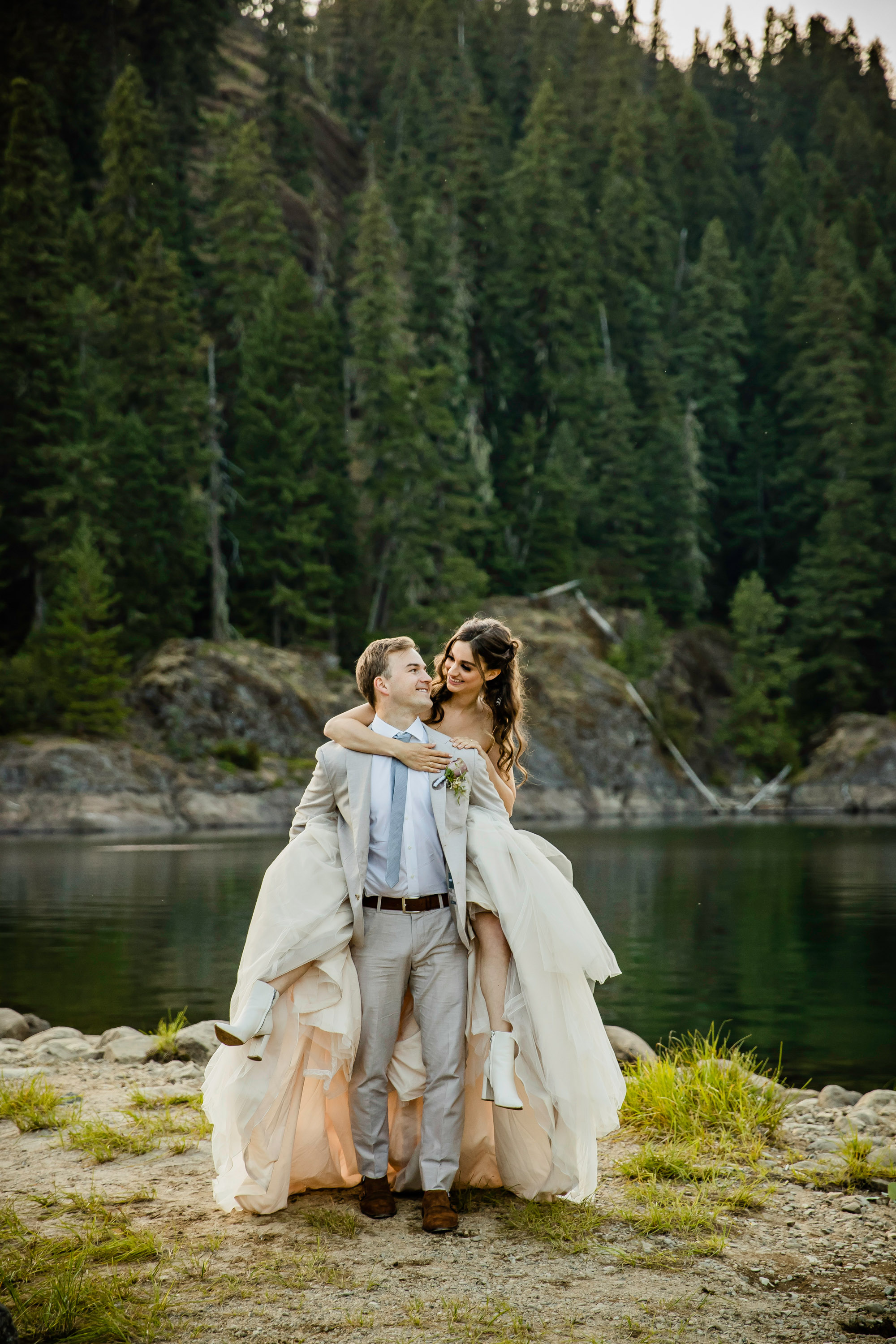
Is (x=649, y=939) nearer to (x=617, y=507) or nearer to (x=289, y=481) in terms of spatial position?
(x=289, y=481)

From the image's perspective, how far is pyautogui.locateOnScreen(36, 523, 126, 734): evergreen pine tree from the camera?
38719mm

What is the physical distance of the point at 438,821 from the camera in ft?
16.3

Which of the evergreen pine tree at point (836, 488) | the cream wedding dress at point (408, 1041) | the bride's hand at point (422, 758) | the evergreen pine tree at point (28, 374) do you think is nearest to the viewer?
the cream wedding dress at point (408, 1041)

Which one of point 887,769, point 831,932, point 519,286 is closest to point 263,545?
point 519,286

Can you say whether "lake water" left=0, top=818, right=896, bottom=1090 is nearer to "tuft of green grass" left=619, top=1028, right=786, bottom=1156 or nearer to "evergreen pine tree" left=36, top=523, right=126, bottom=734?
"tuft of green grass" left=619, top=1028, right=786, bottom=1156

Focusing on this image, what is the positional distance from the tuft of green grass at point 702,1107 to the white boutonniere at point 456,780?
2153 millimetres

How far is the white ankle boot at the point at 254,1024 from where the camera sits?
4531mm

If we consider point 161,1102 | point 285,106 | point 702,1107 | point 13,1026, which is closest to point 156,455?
point 285,106

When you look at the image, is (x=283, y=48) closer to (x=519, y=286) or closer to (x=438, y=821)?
(x=519, y=286)

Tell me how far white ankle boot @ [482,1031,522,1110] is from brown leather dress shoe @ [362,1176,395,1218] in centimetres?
54

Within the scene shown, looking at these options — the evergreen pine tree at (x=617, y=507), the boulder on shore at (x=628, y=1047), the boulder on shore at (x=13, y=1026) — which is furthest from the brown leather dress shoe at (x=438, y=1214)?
the evergreen pine tree at (x=617, y=507)

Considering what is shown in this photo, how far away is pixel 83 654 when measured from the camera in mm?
39375

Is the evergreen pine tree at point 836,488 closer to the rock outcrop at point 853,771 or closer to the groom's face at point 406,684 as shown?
the rock outcrop at point 853,771

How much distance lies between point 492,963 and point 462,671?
50.7 inches
